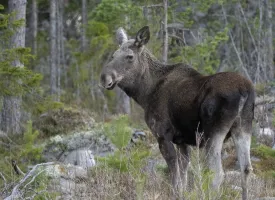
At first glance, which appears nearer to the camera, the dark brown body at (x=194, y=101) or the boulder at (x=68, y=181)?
the dark brown body at (x=194, y=101)

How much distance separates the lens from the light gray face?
1012cm

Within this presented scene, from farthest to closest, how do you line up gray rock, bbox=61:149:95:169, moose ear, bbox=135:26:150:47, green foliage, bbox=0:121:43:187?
1. gray rock, bbox=61:149:95:169
2. green foliage, bbox=0:121:43:187
3. moose ear, bbox=135:26:150:47

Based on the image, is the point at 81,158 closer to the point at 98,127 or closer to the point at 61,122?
the point at 98,127

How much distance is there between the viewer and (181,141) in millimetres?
9867

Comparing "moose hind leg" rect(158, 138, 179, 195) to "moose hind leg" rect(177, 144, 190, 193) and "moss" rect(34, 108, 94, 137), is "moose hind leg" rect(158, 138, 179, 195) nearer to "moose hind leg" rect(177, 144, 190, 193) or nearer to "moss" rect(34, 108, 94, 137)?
"moose hind leg" rect(177, 144, 190, 193)

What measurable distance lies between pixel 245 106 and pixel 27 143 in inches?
218

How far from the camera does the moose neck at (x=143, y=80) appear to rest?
Result: 10.5 meters

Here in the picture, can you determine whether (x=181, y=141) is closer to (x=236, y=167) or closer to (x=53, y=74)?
(x=236, y=167)

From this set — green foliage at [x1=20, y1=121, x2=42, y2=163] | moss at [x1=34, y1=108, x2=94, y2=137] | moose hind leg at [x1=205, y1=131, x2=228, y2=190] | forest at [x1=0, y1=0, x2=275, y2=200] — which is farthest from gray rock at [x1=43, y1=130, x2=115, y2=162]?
moose hind leg at [x1=205, y1=131, x2=228, y2=190]

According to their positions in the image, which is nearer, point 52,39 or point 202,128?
point 202,128

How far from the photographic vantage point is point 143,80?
10555 millimetres

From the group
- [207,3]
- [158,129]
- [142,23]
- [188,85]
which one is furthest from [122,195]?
[207,3]

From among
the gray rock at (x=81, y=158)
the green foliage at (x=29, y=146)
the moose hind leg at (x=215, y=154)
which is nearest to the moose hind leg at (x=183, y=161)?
the moose hind leg at (x=215, y=154)

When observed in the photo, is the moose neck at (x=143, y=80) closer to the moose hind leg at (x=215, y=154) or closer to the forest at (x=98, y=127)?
the forest at (x=98, y=127)
